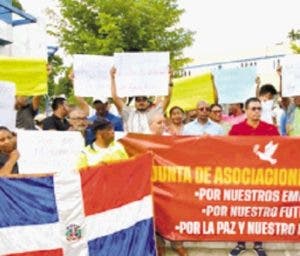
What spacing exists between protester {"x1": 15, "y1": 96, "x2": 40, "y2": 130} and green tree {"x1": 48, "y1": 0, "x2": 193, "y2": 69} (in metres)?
15.9

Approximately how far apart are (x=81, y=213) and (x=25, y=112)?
3366 millimetres

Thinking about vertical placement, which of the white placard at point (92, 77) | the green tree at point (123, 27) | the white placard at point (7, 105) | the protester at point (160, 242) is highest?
the green tree at point (123, 27)

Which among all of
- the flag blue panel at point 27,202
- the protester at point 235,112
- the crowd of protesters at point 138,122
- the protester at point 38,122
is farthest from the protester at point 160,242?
the protester at point 235,112

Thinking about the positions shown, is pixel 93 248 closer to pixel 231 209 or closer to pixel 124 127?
pixel 231 209

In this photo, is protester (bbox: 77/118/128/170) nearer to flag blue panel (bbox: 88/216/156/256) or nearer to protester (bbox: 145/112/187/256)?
flag blue panel (bbox: 88/216/156/256)

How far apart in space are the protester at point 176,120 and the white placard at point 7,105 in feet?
6.58

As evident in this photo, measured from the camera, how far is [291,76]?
27.5ft

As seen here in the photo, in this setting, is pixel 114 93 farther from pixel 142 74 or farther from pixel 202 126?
pixel 202 126

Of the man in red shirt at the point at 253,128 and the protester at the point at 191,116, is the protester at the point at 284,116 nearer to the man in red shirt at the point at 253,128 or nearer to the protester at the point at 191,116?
the protester at the point at 191,116

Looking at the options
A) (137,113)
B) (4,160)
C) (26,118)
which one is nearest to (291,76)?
(137,113)

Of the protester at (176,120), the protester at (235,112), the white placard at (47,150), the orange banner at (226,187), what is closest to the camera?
the white placard at (47,150)

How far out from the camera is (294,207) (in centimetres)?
722

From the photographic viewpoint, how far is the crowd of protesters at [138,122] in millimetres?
6562

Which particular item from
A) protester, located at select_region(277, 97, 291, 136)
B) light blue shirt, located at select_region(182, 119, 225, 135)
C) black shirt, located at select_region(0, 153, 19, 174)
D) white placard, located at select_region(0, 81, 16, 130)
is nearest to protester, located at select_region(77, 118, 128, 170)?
black shirt, located at select_region(0, 153, 19, 174)
